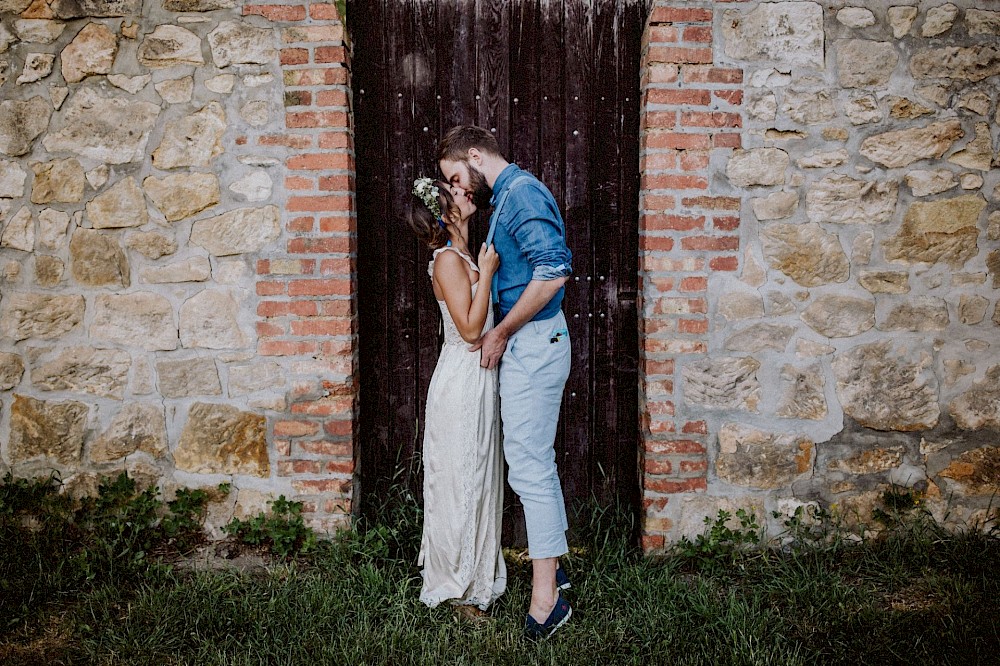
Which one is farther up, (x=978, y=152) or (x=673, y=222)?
(x=978, y=152)

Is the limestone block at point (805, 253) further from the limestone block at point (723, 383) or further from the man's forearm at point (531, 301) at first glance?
the man's forearm at point (531, 301)

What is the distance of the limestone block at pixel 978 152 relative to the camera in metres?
3.25

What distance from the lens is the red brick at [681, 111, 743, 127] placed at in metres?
3.21

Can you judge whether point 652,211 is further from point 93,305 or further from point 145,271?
point 93,305

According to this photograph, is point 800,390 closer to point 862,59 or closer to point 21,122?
point 862,59

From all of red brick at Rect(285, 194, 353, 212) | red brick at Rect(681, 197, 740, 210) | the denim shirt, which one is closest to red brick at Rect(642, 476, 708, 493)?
the denim shirt

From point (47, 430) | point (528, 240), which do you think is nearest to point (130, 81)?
point (47, 430)

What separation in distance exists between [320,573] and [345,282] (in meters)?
1.26

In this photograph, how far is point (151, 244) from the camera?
3.28 meters

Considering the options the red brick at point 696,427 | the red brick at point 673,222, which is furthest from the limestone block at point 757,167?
the red brick at point 696,427

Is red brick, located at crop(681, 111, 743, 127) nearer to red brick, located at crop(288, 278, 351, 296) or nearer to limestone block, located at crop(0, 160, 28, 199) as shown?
red brick, located at crop(288, 278, 351, 296)

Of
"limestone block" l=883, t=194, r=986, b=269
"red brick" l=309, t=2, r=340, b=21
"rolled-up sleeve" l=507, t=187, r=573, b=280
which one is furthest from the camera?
"limestone block" l=883, t=194, r=986, b=269

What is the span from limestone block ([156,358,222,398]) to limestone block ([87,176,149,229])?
2.14ft

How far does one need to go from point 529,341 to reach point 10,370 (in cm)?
239
